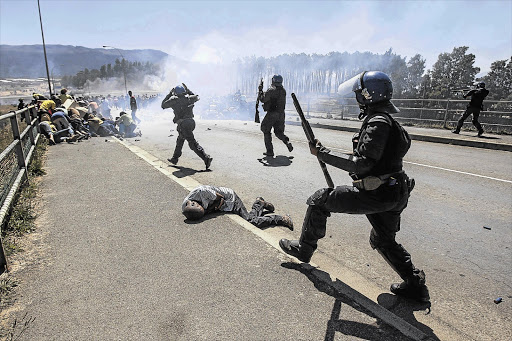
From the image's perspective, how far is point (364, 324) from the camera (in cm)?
222

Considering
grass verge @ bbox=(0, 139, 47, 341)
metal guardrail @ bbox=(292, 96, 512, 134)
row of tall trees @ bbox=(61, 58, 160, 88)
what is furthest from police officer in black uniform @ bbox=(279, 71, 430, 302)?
row of tall trees @ bbox=(61, 58, 160, 88)

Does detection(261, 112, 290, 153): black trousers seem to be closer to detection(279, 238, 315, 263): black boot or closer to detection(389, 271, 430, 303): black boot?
detection(279, 238, 315, 263): black boot

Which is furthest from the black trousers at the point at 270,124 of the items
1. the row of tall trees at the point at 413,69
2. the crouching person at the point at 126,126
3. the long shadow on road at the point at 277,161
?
the row of tall trees at the point at 413,69

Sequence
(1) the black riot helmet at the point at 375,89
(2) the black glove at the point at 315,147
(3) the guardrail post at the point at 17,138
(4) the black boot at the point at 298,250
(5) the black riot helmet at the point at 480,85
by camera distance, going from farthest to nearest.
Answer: (5) the black riot helmet at the point at 480,85 < (3) the guardrail post at the point at 17,138 < (4) the black boot at the point at 298,250 < (2) the black glove at the point at 315,147 < (1) the black riot helmet at the point at 375,89

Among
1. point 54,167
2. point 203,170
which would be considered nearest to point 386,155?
point 203,170

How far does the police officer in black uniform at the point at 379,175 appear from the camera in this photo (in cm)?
234

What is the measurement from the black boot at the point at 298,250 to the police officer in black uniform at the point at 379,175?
44 cm

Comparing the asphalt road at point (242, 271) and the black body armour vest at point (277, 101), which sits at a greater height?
the black body armour vest at point (277, 101)

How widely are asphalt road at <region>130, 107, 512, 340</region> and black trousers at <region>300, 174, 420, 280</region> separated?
1.13ft

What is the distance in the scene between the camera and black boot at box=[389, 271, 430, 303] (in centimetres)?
253

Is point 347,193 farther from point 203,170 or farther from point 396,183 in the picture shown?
point 203,170

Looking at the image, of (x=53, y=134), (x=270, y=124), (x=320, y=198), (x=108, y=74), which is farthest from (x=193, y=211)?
(x=108, y=74)

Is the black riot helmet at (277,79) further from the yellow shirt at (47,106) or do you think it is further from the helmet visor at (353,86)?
the yellow shirt at (47,106)

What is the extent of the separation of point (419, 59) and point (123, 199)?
180 ft
